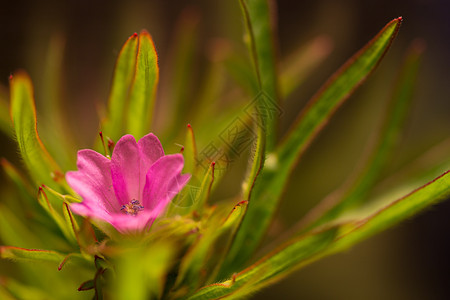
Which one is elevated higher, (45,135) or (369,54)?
(45,135)

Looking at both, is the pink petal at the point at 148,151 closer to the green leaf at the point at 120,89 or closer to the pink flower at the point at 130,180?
the pink flower at the point at 130,180

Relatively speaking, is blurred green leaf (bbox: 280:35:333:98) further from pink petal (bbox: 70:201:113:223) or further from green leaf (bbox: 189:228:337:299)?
pink petal (bbox: 70:201:113:223)

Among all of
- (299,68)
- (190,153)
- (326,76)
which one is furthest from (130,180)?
(326,76)

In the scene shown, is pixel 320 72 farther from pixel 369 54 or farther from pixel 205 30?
pixel 369 54

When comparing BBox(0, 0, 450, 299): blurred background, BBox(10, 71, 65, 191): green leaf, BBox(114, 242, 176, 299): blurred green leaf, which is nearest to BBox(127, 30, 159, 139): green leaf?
BBox(10, 71, 65, 191): green leaf

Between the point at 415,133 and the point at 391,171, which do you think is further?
the point at 415,133

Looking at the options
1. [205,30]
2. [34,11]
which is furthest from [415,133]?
[34,11]
